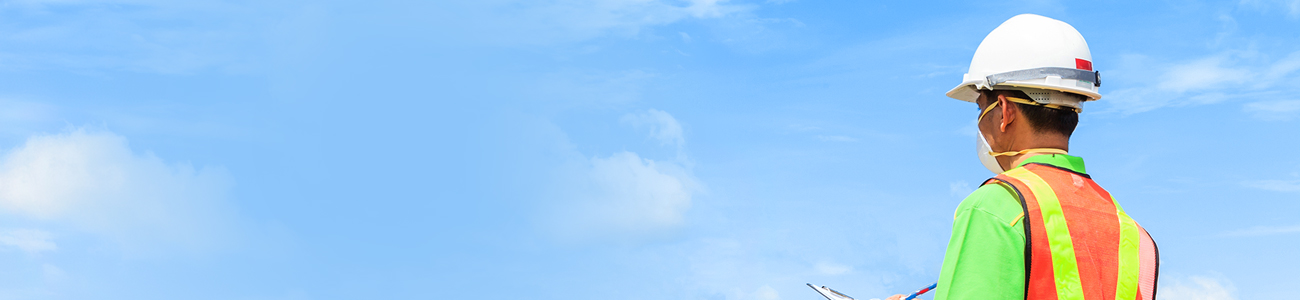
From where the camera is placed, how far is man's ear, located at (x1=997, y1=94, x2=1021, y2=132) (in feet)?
19.9

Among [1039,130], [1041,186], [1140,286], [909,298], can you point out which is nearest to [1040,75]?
[1039,130]

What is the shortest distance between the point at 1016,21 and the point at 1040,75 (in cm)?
58

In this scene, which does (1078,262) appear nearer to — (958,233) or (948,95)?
(958,233)

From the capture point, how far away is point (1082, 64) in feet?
21.0

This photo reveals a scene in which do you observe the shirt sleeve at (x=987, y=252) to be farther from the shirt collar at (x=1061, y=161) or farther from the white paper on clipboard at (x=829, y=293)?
the white paper on clipboard at (x=829, y=293)

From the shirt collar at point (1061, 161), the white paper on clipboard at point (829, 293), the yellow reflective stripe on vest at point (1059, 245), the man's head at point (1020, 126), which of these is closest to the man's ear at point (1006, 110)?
the man's head at point (1020, 126)

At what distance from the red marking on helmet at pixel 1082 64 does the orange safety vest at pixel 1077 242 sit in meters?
0.85

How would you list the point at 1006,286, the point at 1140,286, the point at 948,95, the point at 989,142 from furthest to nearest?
the point at 948,95
the point at 989,142
the point at 1140,286
the point at 1006,286

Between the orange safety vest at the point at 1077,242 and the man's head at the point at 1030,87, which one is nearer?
the orange safety vest at the point at 1077,242

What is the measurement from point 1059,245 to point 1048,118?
1.07m

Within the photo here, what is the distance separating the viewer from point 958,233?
5363 mm

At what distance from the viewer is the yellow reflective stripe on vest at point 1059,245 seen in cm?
531

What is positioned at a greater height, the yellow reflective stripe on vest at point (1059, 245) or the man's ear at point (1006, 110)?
the man's ear at point (1006, 110)

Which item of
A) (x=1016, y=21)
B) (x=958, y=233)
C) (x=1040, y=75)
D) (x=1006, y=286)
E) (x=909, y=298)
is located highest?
(x=1016, y=21)
